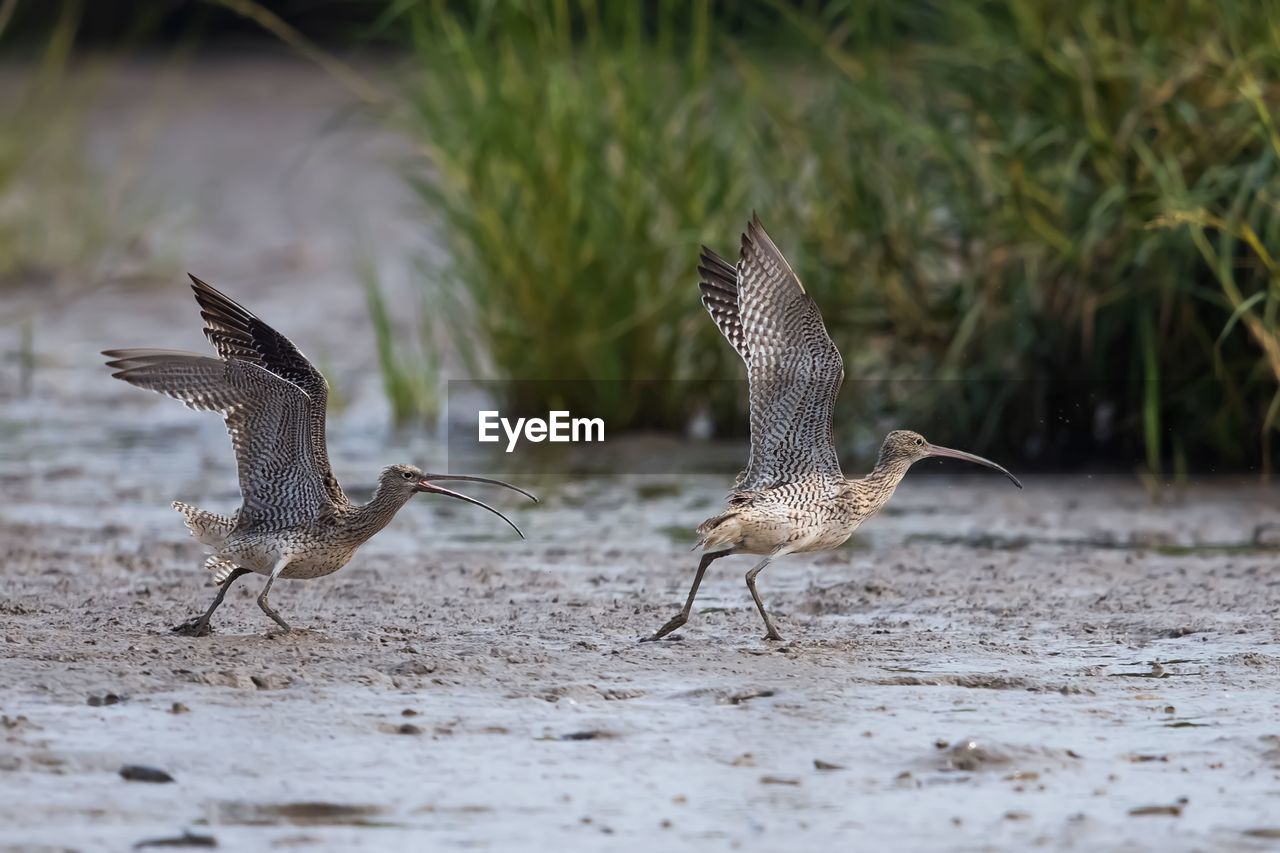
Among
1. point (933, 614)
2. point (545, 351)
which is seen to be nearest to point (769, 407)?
point (933, 614)

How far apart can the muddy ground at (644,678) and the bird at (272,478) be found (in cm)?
22

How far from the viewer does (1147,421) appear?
8.47 metres

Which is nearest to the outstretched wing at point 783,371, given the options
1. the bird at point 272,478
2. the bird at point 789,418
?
the bird at point 789,418

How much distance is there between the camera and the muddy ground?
426 centimetres

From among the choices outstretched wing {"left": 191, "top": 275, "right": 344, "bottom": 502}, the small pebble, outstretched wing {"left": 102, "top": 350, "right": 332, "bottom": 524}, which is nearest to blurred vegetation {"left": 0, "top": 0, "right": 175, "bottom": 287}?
outstretched wing {"left": 191, "top": 275, "right": 344, "bottom": 502}

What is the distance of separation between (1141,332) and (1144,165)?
651 mm

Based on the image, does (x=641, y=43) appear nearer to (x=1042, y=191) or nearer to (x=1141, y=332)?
(x=1042, y=191)

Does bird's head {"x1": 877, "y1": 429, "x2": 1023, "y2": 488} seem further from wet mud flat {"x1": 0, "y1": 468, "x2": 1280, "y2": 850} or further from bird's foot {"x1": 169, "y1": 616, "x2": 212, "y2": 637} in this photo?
bird's foot {"x1": 169, "y1": 616, "x2": 212, "y2": 637}

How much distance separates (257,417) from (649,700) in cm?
152

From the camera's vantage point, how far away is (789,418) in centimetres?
620

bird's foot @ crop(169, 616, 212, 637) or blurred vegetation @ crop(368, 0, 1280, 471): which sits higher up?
blurred vegetation @ crop(368, 0, 1280, 471)

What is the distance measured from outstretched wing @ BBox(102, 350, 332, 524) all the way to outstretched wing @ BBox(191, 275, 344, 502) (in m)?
Answer: 0.06
